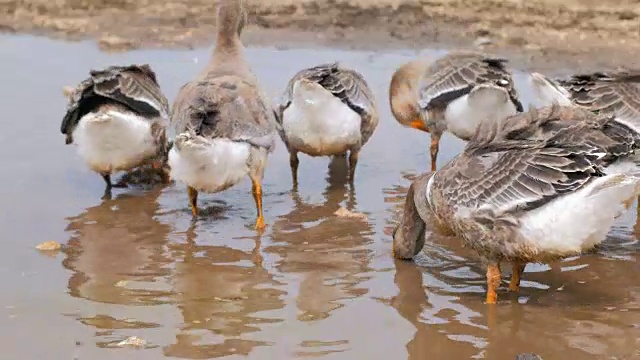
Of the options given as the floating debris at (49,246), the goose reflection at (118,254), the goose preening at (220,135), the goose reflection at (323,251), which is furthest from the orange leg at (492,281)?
the floating debris at (49,246)

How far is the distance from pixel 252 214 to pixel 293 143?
1.02 m

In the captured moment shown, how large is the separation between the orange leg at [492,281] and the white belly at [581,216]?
419 millimetres

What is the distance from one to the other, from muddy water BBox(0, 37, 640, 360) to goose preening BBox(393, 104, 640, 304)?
47 centimetres

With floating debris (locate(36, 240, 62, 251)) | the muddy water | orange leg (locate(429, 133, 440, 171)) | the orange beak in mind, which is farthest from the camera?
the orange beak

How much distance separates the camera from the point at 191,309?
6836 mm

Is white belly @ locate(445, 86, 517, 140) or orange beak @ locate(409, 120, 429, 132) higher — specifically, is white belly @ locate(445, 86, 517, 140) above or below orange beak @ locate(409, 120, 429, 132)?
above

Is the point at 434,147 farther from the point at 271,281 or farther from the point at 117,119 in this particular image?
the point at 271,281

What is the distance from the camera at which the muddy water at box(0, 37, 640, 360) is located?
20.7 feet

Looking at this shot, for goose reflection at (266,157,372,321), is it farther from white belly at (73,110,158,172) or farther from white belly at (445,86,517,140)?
white belly at (73,110,158,172)

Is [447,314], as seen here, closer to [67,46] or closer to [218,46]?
[218,46]

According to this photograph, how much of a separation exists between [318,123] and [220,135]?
5.10 ft

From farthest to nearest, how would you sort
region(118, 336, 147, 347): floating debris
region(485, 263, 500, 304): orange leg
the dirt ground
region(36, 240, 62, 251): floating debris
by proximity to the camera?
the dirt ground
region(36, 240, 62, 251): floating debris
region(485, 263, 500, 304): orange leg
region(118, 336, 147, 347): floating debris

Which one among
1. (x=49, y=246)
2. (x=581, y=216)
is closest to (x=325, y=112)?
(x=49, y=246)

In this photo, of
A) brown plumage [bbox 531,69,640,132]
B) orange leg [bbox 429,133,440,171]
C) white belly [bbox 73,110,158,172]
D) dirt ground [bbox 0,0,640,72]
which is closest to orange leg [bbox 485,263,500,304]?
brown plumage [bbox 531,69,640,132]
